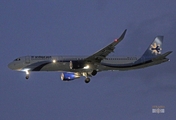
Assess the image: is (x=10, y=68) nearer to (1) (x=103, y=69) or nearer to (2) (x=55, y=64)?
(2) (x=55, y=64)

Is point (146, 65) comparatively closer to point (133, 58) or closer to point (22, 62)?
point (133, 58)

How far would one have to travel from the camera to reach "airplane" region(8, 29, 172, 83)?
86.4 m

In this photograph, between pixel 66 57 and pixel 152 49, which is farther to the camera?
pixel 152 49

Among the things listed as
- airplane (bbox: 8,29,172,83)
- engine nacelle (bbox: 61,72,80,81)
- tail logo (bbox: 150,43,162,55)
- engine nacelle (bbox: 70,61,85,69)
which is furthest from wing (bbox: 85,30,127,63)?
tail logo (bbox: 150,43,162,55)

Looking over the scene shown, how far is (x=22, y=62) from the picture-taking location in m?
86.4

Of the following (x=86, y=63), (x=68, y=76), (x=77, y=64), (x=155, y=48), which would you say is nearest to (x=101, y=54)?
(x=86, y=63)

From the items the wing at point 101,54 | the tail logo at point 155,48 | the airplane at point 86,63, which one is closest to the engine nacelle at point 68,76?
the airplane at point 86,63

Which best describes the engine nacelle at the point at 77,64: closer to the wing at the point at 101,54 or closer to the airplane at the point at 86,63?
the airplane at the point at 86,63

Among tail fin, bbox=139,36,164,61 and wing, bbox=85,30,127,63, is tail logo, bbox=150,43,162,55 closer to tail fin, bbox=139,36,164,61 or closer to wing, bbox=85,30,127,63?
tail fin, bbox=139,36,164,61

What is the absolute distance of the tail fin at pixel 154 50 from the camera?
95.4m

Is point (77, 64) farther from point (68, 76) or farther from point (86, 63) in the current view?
point (68, 76)

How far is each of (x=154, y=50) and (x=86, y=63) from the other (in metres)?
16.6

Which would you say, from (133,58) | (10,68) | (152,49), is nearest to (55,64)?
(10,68)

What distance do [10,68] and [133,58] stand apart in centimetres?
2311
